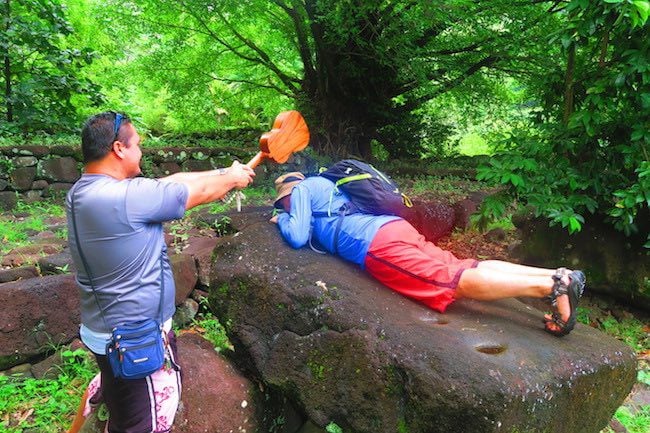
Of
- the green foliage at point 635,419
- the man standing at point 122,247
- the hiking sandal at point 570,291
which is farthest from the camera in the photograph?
the green foliage at point 635,419

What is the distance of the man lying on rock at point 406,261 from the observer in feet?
8.75

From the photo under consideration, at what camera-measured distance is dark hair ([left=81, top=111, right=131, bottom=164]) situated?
84.3 inches

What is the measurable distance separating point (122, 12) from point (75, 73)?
1509 mm

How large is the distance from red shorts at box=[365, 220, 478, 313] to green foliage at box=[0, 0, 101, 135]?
7.49m

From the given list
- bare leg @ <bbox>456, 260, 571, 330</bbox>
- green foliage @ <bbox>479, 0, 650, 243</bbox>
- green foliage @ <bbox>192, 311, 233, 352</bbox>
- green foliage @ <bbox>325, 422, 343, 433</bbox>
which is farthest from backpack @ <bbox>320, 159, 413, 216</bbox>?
green foliage @ <bbox>192, 311, 233, 352</bbox>

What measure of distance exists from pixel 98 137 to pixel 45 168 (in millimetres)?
5885

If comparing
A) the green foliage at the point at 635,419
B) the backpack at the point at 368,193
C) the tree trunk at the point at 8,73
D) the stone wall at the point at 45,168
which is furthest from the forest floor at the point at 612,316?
the tree trunk at the point at 8,73

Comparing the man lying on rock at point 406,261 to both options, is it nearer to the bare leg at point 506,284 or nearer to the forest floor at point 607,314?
the bare leg at point 506,284

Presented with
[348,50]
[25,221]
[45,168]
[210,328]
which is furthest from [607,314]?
[45,168]

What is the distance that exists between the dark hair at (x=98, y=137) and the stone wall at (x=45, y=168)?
18.7 feet

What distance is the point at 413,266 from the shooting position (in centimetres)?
293

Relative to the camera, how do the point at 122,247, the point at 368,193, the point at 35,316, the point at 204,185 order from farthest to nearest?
1. the point at 35,316
2. the point at 368,193
3. the point at 204,185
4. the point at 122,247

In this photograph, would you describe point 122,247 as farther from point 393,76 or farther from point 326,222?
point 393,76

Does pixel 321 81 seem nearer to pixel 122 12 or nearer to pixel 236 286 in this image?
pixel 122 12
